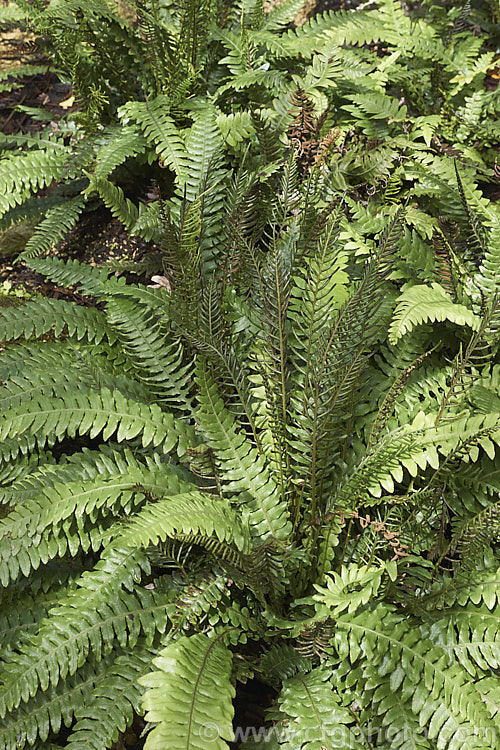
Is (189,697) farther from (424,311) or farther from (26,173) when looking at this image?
(26,173)

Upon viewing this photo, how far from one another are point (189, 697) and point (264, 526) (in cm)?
67

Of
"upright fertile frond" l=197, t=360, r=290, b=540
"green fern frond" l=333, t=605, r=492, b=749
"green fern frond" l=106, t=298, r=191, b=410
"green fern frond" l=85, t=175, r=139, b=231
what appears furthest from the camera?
"green fern frond" l=85, t=175, r=139, b=231

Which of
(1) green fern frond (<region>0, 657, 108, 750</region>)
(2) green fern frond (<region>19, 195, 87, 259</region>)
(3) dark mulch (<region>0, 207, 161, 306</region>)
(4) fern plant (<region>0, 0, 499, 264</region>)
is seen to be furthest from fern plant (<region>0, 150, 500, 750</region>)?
(3) dark mulch (<region>0, 207, 161, 306</region>)

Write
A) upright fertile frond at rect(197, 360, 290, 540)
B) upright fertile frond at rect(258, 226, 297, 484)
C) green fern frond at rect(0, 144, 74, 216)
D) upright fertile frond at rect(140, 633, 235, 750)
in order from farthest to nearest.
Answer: green fern frond at rect(0, 144, 74, 216), upright fertile frond at rect(197, 360, 290, 540), upright fertile frond at rect(258, 226, 297, 484), upright fertile frond at rect(140, 633, 235, 750)

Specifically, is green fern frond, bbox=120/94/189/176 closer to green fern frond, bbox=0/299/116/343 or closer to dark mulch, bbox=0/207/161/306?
dark mulch, bbox=0/207/161/306

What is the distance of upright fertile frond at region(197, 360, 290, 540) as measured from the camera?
2.08 m

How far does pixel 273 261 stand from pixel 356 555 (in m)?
1.15

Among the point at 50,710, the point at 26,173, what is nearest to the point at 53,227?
the point at 26,173

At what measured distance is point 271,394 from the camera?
2094 mm

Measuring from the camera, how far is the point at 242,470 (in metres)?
2.11

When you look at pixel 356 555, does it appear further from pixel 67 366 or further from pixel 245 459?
pixel 67 366

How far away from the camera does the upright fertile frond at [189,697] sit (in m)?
1.44

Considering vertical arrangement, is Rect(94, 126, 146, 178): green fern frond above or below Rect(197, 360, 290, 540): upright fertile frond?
above

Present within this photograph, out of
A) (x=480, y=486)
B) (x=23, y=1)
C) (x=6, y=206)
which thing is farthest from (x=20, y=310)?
(x=23, y=1)
